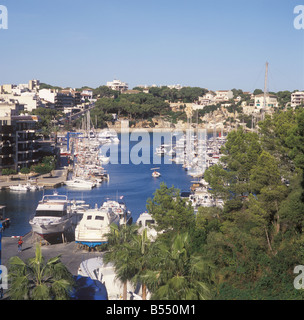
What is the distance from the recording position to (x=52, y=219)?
396 inches

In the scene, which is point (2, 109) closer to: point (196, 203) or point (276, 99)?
point (196, 203)

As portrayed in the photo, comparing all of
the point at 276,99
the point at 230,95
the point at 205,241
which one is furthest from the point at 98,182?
the point at 230,95

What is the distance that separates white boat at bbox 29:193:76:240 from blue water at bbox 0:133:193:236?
3.70 feet

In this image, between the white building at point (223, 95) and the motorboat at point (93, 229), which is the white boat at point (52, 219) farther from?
the white building at point (223, 95)

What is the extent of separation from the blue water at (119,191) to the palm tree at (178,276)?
25.4 feet

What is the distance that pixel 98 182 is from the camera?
745 inches

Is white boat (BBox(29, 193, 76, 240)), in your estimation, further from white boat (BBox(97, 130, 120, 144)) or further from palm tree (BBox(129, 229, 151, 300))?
white boat (BBox(97, 130, 120, 144))

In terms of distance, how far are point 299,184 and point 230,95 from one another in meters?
57.1

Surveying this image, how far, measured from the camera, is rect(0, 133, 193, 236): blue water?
13.3m

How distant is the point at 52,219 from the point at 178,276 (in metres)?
6.68

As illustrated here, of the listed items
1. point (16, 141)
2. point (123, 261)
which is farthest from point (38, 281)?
point (16, 141)

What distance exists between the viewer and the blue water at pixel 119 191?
13.3m

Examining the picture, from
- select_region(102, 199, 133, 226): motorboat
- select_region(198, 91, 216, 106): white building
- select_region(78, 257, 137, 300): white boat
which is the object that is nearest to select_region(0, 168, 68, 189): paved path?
select_region(102, 199, 133, 226): motorboat

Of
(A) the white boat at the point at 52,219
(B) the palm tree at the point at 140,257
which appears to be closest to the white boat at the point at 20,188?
(A) the white boat at the point at 52,219
